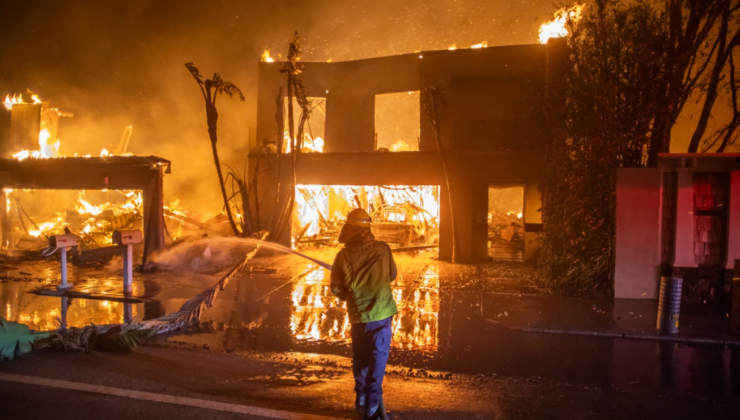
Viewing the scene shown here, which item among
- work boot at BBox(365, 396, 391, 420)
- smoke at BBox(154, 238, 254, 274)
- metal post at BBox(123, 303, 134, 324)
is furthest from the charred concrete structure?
work boot at BBox(365, 396, 391, 420)

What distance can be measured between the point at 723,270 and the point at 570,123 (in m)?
4.22

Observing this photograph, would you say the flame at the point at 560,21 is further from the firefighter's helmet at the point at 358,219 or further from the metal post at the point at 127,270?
the metal post at the point at 127,270

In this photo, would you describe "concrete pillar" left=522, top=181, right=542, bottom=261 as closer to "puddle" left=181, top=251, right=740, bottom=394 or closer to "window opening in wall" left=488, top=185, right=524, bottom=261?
"window opening in wall" left=488, top=185, right=524, bottom=261

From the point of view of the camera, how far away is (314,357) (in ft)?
20.2

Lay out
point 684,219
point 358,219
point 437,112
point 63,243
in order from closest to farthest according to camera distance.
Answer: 1. point 358,219
2. point 63,243
3. point 684,219
4. point 437,112

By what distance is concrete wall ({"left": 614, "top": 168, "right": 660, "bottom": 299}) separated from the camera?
31.4 feet

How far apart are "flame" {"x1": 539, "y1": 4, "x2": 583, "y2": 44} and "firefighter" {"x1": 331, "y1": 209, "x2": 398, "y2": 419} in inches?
372

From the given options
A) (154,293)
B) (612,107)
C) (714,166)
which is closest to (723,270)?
(714,166)

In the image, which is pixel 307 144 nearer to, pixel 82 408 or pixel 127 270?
pixel 127 270

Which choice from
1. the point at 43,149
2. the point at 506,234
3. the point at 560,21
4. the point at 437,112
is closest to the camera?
the point at 560,21

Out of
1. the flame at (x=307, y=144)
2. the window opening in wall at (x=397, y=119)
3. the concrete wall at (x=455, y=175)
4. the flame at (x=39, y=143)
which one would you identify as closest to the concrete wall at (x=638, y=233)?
the concrete wall at (x=455, y=175)

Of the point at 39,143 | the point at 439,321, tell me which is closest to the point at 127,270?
the point at 439,321

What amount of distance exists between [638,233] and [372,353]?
779 centimetres

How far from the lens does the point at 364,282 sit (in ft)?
13.9
